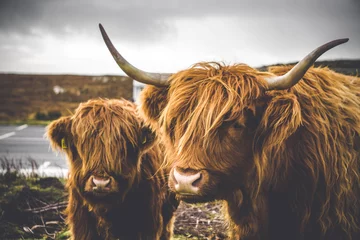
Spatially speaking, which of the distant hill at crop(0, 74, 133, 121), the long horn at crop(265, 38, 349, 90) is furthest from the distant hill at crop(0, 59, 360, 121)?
the long horn at crop(265, 38, 349, 90)

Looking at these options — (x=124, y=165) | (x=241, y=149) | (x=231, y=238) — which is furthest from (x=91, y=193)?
(x=241, y=149)

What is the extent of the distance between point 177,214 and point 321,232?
314 cm

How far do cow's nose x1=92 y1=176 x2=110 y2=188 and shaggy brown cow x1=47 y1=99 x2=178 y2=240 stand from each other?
4 centimetres

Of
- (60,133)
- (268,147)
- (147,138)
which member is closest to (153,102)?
(147,138)

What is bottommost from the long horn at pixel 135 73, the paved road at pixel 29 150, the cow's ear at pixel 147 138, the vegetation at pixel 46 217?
the paved road at pixel 29 150

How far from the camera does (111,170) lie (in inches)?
133

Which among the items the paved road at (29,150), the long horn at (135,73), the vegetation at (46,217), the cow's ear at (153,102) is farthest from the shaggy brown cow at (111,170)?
the paved road at (29,150)

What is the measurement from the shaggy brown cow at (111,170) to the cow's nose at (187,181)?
124cm

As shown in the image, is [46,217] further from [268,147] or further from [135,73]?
[268,147]

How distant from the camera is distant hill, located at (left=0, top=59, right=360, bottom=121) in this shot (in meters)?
19.9

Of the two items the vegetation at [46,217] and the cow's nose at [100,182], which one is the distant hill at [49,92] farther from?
the cow's nose at [100,182]

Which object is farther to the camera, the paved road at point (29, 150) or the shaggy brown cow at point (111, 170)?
the paved road at point (29, 150)

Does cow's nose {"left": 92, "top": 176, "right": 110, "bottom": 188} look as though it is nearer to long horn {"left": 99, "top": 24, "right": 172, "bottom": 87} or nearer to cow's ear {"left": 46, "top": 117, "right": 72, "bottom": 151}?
cow's ear {"left": 46, "top": 117, "right": 72, "bottom": 151}

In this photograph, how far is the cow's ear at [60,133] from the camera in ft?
12.1
